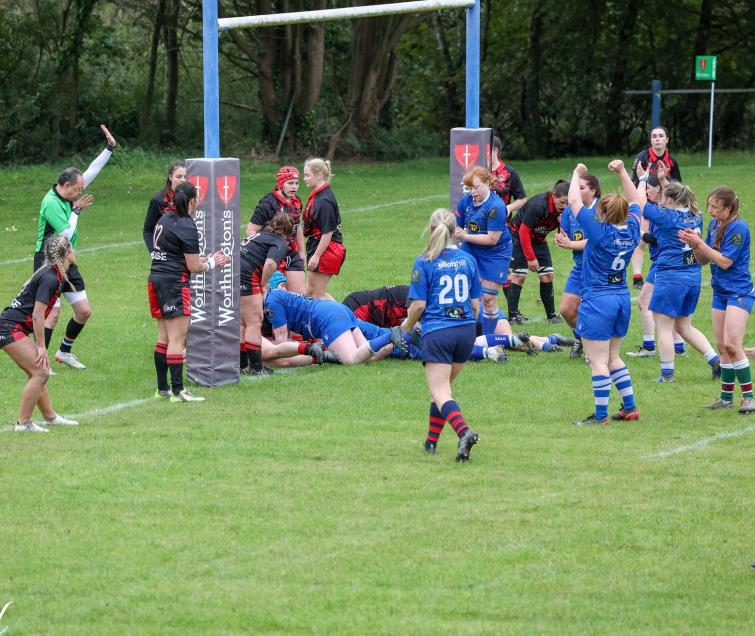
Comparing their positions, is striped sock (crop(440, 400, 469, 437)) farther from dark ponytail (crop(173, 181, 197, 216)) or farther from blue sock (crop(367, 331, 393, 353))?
blue sock (crop(367, 331, 393, 353))

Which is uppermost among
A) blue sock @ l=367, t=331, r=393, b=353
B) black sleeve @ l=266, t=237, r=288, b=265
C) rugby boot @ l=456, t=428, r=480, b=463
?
black sleeve @ l=266, t=237, r=288, b=265

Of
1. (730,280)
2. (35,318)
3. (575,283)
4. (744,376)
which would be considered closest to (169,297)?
(35,318)

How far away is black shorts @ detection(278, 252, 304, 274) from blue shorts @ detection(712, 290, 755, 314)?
484cm

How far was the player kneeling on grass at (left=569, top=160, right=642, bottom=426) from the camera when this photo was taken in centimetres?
1010

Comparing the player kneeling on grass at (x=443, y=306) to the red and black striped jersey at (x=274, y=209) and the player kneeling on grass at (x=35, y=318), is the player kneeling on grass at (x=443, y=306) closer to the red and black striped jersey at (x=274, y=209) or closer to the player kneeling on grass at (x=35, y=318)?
the player kneeling on grass at (x=35, y=318)

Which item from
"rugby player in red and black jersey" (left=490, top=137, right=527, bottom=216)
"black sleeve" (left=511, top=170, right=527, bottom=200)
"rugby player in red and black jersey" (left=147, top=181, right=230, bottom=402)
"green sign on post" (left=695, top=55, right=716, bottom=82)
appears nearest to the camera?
"rugby player in red and black jersey" (left=147, top=181, right=230, bottom=402)

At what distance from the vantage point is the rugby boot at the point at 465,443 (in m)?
8.93

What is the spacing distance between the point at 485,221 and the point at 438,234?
3.80 m

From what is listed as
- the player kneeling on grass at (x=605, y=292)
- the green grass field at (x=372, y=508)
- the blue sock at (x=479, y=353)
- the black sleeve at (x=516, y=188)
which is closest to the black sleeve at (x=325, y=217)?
the green grass field at (x=372, y=508)

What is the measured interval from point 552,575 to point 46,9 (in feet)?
111

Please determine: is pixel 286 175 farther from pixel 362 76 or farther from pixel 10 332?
pixel 362 76

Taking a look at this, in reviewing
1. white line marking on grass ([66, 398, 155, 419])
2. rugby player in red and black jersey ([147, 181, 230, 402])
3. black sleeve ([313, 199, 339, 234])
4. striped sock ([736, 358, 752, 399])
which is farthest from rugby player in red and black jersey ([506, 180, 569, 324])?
white line marking on grass ([66, 398, 155, 419])

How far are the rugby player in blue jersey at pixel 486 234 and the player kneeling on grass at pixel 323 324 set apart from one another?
1.08m

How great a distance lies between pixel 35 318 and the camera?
9453 millimetres
